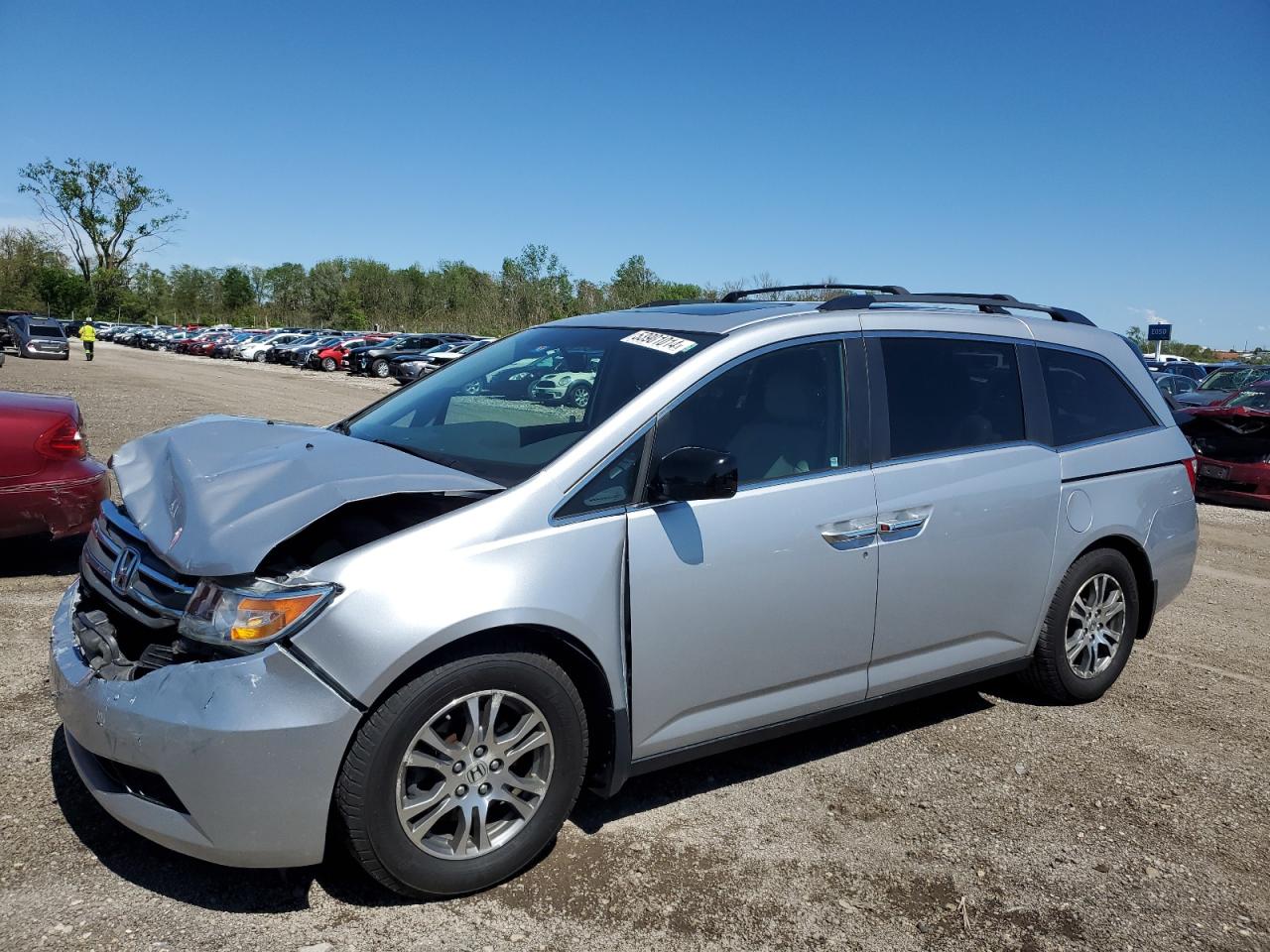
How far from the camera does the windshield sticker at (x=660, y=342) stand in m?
3.62

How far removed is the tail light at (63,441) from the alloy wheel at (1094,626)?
5.70 m

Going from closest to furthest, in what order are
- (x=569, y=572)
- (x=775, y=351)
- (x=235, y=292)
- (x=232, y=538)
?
(x=232, y=538)
(x=569, y=572)
(x=775, y=351)
(x=235, y=292)

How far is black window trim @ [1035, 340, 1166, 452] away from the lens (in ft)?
14.8

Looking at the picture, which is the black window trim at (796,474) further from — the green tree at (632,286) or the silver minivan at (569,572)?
the green tree at (632,286)

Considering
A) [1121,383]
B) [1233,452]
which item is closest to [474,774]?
[1121,383]

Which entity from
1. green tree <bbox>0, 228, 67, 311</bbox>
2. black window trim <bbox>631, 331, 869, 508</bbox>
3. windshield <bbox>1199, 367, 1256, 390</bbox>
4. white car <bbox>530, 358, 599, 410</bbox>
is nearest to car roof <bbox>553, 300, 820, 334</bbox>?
black window trim <bbox>631, 331, 869, 508</bbox>

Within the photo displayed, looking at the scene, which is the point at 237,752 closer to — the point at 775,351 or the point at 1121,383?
the point at 775,351

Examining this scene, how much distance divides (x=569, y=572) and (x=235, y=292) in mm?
118731

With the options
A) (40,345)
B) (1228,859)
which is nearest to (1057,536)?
(1228,859)

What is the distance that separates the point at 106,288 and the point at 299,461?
103891 millimetres

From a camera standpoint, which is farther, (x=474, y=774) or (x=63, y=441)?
(x=63, y=441)

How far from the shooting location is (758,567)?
3.38m

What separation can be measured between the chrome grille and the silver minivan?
14 mm

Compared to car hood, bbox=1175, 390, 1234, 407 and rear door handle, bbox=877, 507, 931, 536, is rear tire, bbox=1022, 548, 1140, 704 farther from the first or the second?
car hood, bbox=1175, 390, 1234, 407
